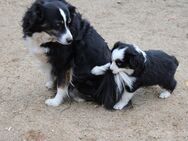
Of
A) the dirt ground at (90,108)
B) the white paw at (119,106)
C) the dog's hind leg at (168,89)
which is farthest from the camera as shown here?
the dog's hind leg at (168,89)

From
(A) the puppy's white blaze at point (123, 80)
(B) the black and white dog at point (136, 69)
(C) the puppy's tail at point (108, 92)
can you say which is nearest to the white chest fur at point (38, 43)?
(B) the black and white dog at point (136, 69)

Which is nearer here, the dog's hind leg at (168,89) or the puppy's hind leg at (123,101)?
the puppy's hind leg at (123,101)

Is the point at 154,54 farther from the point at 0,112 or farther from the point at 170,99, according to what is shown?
the point at 0,112

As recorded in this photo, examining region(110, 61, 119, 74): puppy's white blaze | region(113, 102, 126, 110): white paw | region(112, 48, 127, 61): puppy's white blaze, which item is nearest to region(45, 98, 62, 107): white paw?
region(113, 102, 126, 110): white paw

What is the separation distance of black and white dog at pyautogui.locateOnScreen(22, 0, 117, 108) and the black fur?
9.9 inches

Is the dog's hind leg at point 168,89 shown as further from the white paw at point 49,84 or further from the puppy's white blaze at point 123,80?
the white paw at point 49,84

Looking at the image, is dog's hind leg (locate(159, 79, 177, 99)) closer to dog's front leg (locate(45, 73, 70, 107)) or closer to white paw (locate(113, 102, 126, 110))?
white paw (locate(113, 102, 126, 110))

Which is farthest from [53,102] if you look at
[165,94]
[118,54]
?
[165,94]

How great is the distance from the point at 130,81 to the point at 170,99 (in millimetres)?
608

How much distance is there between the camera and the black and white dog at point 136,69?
4.40 metres

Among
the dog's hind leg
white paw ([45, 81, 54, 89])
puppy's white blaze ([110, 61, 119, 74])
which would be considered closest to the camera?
puppy's white blaze ([110, 61, 119, 74])

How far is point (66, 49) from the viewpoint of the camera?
14.7 feet

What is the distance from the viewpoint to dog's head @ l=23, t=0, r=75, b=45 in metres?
4.22

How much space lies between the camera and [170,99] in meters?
4.91
